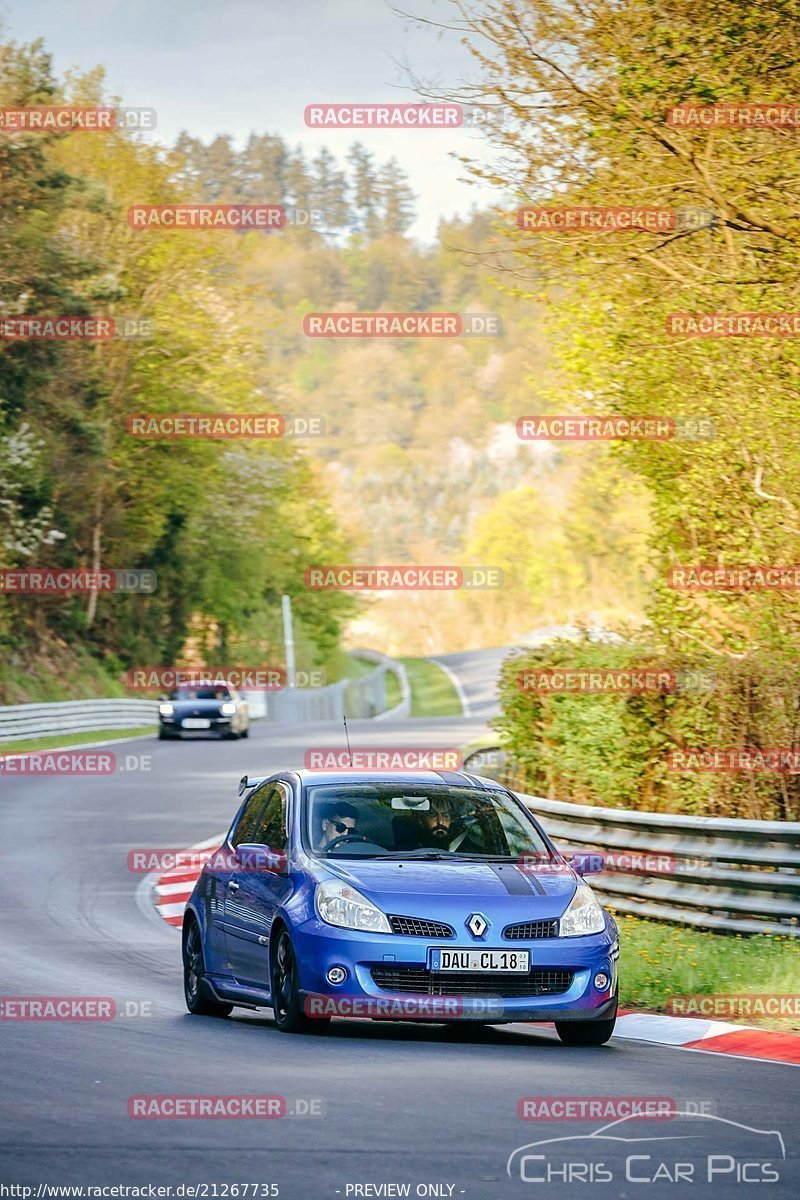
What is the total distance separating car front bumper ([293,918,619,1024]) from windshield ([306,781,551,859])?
84 cm

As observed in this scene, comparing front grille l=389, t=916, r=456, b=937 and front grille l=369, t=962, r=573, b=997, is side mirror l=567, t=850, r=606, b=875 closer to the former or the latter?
front grille l=369, t=962, r=573, b=997

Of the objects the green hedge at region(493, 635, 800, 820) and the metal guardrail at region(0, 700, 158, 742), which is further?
the metal guardrail at region(0, 700, 158, 742)

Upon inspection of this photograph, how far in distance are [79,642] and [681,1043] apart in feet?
175

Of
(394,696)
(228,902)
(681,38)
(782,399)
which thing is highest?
(681,38)

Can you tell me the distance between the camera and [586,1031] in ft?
33.9

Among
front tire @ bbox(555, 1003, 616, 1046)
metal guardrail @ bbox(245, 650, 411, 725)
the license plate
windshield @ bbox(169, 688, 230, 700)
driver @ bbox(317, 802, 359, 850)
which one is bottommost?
metal guardrail @ bbox(245, 650, 411, 725)

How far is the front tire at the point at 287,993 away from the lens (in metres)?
10.1

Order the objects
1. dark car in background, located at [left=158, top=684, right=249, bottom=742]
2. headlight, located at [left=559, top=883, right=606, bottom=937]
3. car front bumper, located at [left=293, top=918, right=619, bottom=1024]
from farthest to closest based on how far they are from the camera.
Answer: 1. dark car in background, located at [left=158, top=684, right=249, bottom=742]
2. headlight, located at [left=559, top=883, right=606, bottom=937]
3. car front bumper, located at [left=293, top=918, right=619, bottom=1024]

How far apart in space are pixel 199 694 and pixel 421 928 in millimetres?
37606

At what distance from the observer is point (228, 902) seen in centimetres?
1136

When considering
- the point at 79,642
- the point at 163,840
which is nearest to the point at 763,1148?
the point at 163,840

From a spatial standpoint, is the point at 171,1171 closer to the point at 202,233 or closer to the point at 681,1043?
the point at 681,1043

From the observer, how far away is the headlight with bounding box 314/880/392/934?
1001 cm

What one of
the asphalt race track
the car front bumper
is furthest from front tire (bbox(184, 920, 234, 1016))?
the car front bumper
